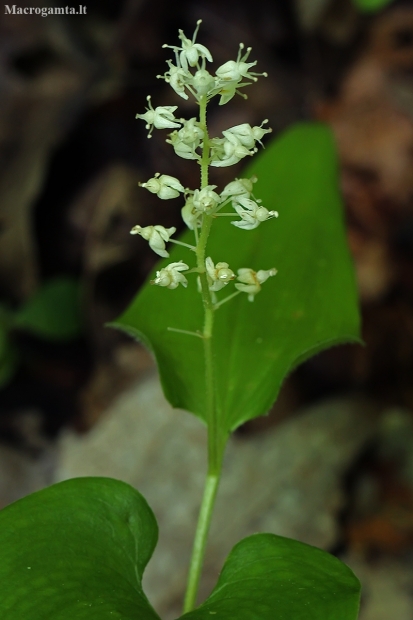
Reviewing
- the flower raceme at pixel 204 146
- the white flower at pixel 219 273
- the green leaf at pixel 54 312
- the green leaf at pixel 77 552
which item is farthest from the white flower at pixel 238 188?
the green leaf at pixel 54 312

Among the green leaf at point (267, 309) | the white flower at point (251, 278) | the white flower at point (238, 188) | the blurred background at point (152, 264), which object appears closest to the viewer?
the white flower at point (238, 188)

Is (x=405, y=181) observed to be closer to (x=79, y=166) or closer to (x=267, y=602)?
(x=79, y=166)

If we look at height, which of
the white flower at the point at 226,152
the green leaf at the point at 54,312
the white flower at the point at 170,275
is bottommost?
the green leaf at the point at 54,312

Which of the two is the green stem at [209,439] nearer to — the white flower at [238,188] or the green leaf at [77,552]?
the white flower at [238,188]

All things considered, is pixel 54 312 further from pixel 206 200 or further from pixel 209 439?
pixel 206 200

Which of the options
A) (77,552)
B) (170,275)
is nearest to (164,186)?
(170,275)

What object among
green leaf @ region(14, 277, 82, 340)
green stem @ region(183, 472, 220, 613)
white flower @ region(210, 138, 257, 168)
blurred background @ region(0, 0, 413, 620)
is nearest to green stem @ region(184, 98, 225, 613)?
green stem @ region(183, 472, 220, 613)
